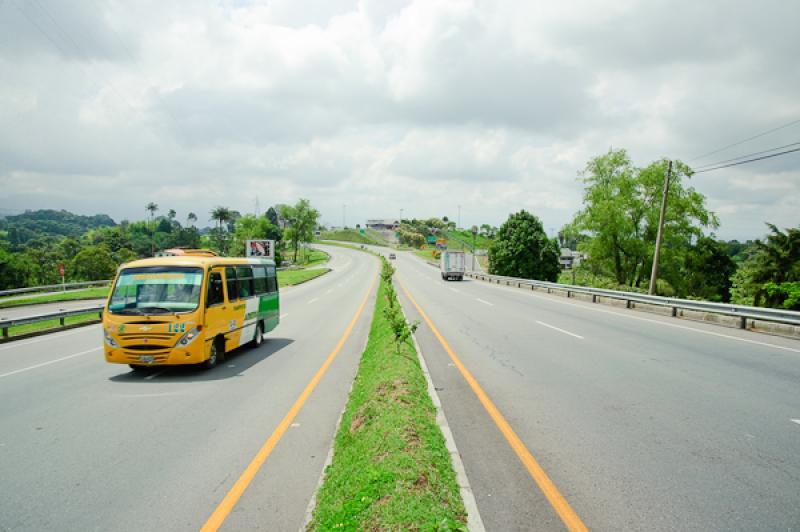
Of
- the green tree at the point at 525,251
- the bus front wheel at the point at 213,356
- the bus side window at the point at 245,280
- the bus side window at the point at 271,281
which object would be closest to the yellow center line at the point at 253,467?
the bus front wheel at the point at 213,356

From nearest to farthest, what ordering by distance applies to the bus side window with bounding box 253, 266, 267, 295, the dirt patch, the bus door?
the dirt patch < the bus door < the bus side window with bounding box 253, 266, 267, 295

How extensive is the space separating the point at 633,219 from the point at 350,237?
139 meters

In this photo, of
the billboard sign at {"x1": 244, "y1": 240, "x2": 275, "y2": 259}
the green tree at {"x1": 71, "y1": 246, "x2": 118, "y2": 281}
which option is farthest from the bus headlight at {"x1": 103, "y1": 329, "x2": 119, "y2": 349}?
the green tree at {"x1": 71, "y1": 246, "x2": 118, "y2": 281}

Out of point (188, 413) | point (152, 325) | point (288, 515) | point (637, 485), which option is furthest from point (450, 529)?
point (152, 325)

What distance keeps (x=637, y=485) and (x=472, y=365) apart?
5230 mm

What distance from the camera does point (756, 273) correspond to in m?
39.3

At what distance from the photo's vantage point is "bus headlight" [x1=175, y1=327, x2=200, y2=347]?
27.9 feet

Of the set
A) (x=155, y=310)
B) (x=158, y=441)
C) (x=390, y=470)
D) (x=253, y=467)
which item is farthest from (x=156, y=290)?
(x=390, y=470)

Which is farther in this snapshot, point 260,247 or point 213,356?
point 260,247

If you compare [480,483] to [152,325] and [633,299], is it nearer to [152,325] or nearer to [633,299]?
[152,325]

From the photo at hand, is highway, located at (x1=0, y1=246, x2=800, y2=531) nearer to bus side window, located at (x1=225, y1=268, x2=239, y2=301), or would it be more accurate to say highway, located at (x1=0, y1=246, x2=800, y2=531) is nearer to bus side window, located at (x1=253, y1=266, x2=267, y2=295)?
bus side window, located at (x1=225, y1=268, x2=239, y2=301)

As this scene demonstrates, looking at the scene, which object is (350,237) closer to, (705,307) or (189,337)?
(705,307)

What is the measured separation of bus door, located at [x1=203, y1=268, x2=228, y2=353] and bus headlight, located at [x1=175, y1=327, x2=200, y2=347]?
0.22 meters

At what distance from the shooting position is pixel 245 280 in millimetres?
11695
